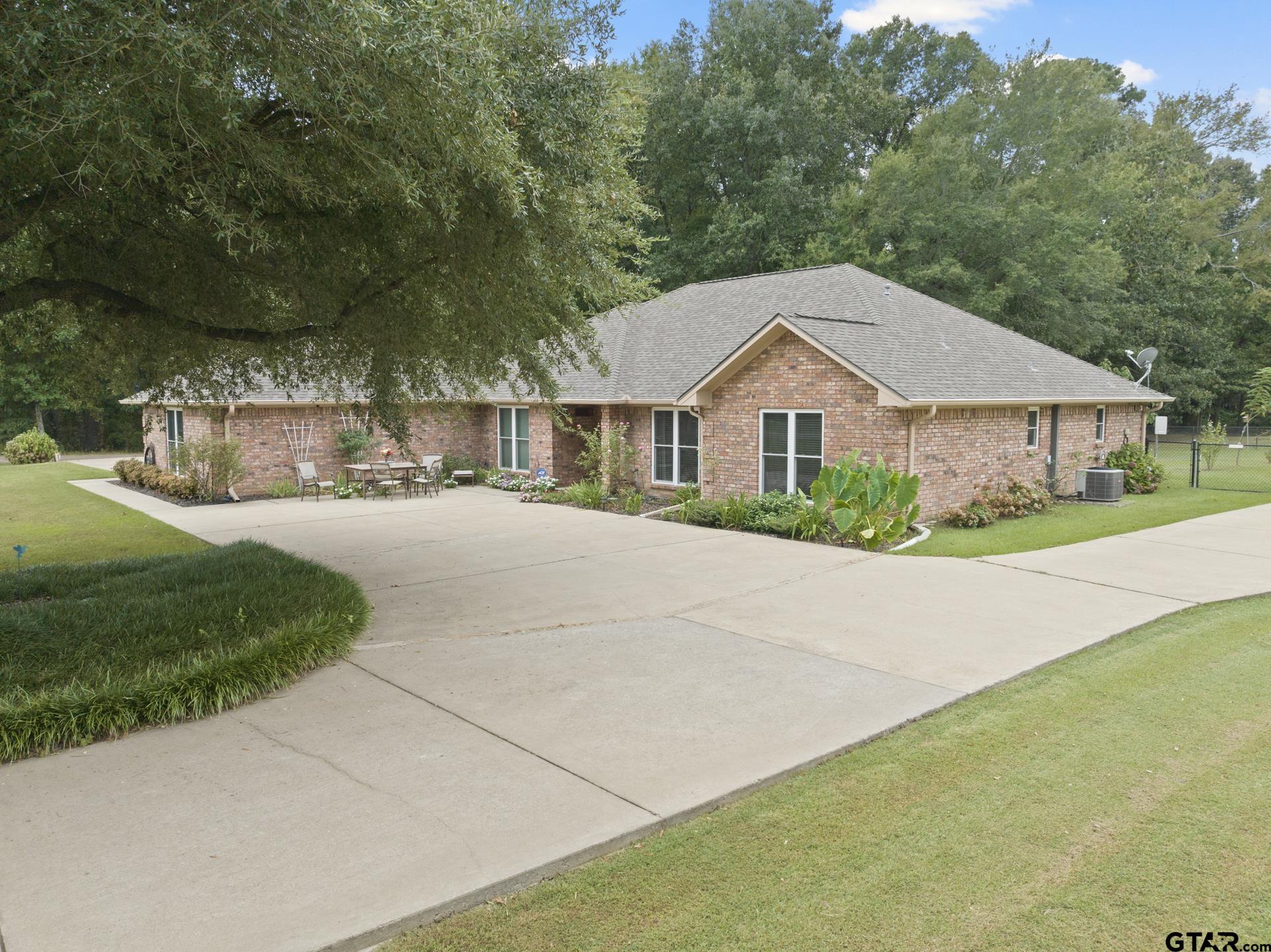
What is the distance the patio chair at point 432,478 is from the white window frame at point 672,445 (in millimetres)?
5717

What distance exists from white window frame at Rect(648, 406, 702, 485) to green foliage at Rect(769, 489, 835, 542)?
3.41m

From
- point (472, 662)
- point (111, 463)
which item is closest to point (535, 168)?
point (472, 662)

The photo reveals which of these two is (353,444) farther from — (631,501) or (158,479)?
(631,501)

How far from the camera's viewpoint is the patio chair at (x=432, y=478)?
20.7 meters

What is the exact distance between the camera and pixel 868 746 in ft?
17.9

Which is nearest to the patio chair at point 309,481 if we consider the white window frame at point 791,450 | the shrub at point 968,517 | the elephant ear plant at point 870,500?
the white window frame at point 791,450

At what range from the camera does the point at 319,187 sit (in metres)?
7.35

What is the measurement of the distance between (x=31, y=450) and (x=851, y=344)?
31057 mm

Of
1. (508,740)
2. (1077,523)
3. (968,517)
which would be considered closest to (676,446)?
(968,517)

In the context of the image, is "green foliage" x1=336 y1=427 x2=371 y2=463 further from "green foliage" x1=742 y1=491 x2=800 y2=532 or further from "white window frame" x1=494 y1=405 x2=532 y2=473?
"green foliage" x1=742 y1=491 x2=800 y2=532

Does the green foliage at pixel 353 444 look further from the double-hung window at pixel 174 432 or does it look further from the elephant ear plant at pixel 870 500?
the elephant ear plant at pixel 870 500

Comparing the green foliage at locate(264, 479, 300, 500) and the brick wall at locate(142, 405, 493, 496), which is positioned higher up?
the brick wall at locate(142, 405, 493, 496)

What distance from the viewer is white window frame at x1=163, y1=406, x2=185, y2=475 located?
21.5 metres

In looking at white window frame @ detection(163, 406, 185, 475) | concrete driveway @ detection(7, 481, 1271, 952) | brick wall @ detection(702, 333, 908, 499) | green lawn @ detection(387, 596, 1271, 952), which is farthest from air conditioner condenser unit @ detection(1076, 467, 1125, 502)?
white window frame @ detection(163, 406, 185, 475)
